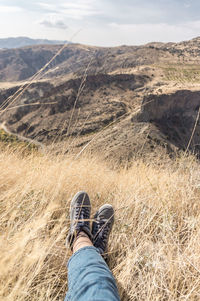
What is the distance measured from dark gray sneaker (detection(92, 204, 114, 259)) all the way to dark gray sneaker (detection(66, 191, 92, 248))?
0.23 feet

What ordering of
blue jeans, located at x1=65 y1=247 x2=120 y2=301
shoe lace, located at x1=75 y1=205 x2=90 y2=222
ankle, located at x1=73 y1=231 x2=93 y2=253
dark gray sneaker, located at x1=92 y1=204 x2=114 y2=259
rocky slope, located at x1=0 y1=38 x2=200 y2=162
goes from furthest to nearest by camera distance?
rocky slope, located at x1=0 y1=38 x2=200 y2=162 → shoe lace, located at x1=75 y1=205 x2=90 y2=222 → dark gray sneaker, located at x1=92 y1=204 x2=114 y2=259 → ankle, located at x1=73 y1=231 x2=93 y2=253 → blue jeans, located at x1=65 y1=247 x2=120 y2=301

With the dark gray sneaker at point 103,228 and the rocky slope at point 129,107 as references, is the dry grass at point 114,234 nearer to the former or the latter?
the dark gray sneaker at point 103,228

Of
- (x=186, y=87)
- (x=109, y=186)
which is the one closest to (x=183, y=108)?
(x=186, y=87)

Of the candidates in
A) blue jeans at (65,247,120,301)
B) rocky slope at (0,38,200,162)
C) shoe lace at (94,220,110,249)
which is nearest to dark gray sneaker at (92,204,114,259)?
shoe lace at (94,220,110,249)

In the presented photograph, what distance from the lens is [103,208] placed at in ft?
5.50

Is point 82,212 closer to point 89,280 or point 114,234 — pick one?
point 114,234

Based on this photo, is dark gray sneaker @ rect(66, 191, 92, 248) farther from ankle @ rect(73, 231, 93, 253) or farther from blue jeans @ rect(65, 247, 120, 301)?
blue jeans @ rect(65, 247, 120, 301)

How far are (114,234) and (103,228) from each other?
119 millimetres

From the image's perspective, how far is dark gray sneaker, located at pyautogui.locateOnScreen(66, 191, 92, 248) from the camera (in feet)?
4.59

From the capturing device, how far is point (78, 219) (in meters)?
1.51

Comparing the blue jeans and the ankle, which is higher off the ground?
the blue jeans

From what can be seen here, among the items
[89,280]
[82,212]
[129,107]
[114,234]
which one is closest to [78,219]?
[82,212]

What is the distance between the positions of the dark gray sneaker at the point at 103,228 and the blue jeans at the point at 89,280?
0.23m

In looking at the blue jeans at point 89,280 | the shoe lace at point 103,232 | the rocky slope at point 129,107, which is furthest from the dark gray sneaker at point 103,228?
the rocky slope at point 129,107
